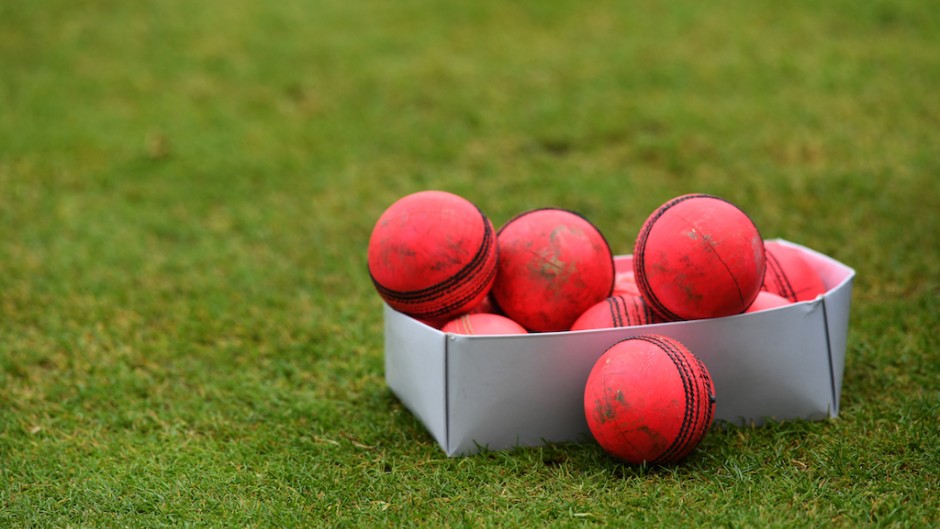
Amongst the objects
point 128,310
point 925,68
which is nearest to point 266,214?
point 128,310

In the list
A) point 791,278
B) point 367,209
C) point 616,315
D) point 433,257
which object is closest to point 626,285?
point 616,315

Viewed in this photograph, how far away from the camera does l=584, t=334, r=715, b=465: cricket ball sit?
3.12 m

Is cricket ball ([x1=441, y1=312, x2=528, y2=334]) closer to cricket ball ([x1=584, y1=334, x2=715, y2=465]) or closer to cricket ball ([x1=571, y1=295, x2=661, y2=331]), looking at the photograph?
cricket ball ([x1=571, y1=295, x2=661, y2=331])

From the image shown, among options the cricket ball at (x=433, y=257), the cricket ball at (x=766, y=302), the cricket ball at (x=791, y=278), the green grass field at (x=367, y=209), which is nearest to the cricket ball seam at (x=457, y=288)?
the cricket ball at (x=433, y=257)

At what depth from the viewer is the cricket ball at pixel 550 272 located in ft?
11.9

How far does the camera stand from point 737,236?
336cm

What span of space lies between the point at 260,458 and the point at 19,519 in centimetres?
81

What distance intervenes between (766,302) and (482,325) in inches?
44.2

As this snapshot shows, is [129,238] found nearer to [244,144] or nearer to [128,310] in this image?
[128,310]

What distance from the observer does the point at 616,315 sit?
11.6 feet

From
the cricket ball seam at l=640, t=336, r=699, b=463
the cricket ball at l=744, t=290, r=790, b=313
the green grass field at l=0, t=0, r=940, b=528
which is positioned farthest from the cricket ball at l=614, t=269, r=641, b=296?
the green grass field at l=0, t=0, r=940, b=528

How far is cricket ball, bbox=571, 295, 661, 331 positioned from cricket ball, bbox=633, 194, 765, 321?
0.11m

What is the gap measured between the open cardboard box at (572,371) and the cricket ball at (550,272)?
1.07ft

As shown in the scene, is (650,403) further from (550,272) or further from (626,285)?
(626,285)
